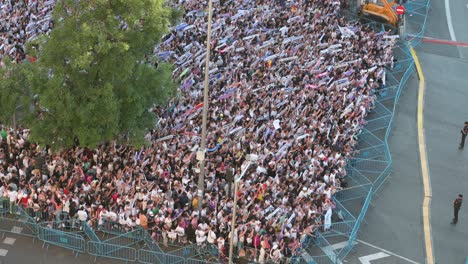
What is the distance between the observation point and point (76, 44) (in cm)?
2908

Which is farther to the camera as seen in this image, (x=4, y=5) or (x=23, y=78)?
(x=4, y=5)

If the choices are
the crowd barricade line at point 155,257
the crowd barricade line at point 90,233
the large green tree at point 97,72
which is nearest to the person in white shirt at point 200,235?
the crowd barricade line at point 155,257

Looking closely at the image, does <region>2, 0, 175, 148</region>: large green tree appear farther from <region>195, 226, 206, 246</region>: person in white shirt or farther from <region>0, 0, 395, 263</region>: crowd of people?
<region>195, 226, 206, 246</region>: person in white shirt

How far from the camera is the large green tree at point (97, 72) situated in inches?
1156

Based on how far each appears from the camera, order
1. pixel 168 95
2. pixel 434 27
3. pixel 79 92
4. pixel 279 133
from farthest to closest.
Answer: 1. pixel 434 27
2. pixel 279 133
3. pixel 168 95
4. pixel 79 92

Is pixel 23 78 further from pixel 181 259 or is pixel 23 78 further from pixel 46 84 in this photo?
pixel 181 259

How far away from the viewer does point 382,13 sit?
4953cm

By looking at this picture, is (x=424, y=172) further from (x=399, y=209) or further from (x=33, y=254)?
(x=33, y=254)

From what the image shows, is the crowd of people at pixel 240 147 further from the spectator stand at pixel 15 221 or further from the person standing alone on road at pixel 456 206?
the person standing alone on road at pixel 456 206

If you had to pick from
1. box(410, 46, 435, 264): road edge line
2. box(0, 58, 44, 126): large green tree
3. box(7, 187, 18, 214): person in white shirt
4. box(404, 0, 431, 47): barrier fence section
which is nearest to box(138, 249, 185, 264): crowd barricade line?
box(7, 187, 18, 214): person in white shirt

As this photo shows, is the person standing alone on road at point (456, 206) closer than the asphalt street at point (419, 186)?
No

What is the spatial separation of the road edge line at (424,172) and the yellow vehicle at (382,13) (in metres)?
2.47

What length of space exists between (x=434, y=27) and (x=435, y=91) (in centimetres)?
878

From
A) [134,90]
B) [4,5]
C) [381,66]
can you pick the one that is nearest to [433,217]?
[381,66]
